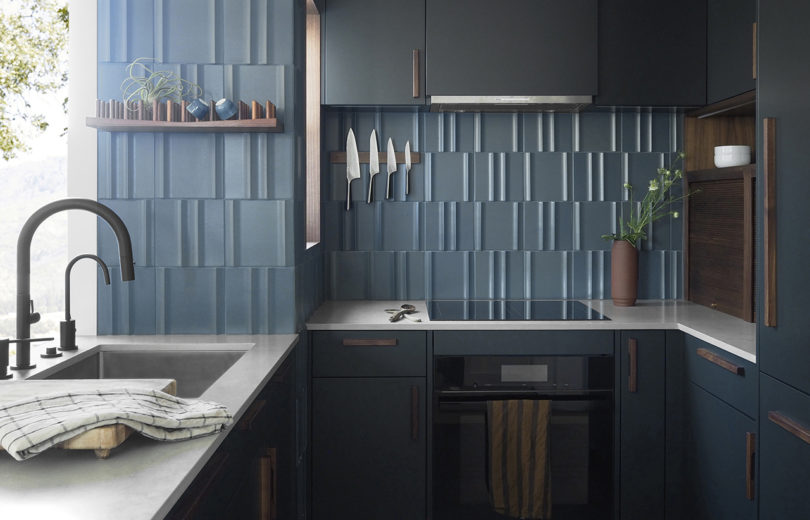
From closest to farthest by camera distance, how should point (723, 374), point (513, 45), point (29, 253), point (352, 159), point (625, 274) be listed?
point (29, 253) < point (723, 374) < point (513, 45) < point (625, 274) < point (352, 159)

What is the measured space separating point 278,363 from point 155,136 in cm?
95

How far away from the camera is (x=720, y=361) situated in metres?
2.62

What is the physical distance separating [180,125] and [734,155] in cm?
211

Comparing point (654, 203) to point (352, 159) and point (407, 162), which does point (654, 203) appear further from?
point (352, 159)

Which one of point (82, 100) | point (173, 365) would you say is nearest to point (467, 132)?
point (82, 100)

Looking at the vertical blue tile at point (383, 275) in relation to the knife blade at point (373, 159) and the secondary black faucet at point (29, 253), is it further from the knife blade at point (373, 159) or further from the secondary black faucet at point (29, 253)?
the secondary black faucet at point (29, 253)

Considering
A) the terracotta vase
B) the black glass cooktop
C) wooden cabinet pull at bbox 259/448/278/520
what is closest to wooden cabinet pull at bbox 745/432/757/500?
the black glass cooktop

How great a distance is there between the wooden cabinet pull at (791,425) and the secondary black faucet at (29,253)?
1714 millimetres

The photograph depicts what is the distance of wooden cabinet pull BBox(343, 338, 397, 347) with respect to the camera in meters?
2.99

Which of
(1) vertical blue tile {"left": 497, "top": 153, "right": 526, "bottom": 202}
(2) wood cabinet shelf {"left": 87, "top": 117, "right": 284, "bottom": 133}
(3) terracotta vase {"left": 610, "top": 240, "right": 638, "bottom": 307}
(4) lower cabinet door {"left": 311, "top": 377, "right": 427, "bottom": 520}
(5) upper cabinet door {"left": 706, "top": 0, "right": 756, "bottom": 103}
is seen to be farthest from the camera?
(1) vertical blue tile {"left": 497, "top": 153, "right": 526, "bottom": 202}

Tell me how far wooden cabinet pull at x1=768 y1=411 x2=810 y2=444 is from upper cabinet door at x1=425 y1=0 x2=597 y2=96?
1.61 meters

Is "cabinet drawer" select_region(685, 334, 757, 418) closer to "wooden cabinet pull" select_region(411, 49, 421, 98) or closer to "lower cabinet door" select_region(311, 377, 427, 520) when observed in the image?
"lower cabinet door" select_region(311, 377, 427, 520)

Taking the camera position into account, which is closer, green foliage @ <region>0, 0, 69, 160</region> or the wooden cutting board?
the wooden cutting board

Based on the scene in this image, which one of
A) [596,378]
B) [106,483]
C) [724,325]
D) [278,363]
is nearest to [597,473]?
[596,378]
